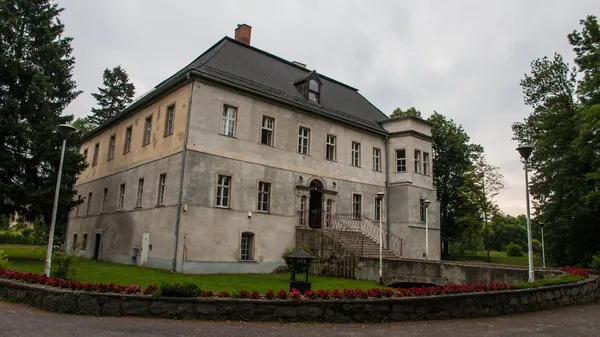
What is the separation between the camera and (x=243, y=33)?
88.3ft

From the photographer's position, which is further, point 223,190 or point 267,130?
point 267,130

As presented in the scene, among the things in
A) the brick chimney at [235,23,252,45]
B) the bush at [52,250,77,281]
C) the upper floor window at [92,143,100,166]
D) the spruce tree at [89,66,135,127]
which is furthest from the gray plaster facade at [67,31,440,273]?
the spruce tree at [89,66,135,127]

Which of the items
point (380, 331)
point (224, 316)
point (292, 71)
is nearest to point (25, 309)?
point (224, 316)

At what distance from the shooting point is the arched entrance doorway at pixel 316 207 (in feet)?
77.0

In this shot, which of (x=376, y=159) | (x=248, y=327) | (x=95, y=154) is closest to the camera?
(x=248, y=327)

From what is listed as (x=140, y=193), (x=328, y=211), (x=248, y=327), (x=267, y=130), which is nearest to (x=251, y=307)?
(x=248, y=327)

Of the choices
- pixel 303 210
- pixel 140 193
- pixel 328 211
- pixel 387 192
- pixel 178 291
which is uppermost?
pixel 387 192

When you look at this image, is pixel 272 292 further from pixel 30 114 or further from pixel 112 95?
pixel 112 95

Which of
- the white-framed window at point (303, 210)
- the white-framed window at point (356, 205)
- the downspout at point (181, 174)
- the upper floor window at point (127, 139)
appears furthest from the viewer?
the white-framed window at point (356, 205)

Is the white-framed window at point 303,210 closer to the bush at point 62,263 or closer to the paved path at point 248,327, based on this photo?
the bush at point 62,263

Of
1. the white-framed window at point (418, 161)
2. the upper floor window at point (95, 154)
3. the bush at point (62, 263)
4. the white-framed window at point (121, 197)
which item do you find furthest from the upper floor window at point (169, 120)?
the white-framed window at point (418, 161)

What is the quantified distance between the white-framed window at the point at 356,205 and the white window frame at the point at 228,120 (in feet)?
29.8

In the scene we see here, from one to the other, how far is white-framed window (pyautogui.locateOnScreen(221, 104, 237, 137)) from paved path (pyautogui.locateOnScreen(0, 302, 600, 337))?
1222 cm

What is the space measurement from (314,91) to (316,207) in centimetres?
721
